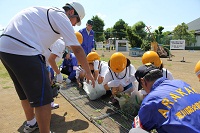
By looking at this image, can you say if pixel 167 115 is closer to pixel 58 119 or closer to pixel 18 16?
pixel 18 16

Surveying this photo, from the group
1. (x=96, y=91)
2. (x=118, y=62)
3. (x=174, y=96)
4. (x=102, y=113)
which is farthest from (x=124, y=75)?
(x=174, y=96)

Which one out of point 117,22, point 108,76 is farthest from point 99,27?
point 108,76

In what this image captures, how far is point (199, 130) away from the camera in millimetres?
1411

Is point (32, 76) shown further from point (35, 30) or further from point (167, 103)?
point (167, 103)

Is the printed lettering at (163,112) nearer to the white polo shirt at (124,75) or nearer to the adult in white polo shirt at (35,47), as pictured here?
the adult in white polo shirt at (35,47)

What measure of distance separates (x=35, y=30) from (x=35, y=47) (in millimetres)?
174

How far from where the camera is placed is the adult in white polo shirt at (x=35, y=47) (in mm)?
1782

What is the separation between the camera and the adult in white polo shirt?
1.78 meters

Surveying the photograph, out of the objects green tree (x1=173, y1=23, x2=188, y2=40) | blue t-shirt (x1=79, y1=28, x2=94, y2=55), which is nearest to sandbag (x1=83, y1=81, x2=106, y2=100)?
blue t-shirt (x1=79, y1=28, x2=94, y2=55)

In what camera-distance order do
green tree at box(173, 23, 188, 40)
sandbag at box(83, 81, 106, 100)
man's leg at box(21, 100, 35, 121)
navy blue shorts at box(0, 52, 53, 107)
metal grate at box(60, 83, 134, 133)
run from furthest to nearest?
green tree at box(173, 23, 188, 40) < sandbag at box(83, 81, 106, 100) < metal grate at box(60, 83, 134, 133) < man's leg at box(21, 100, 35, 121) < navy blue shorts at box(0, 52, 53, 107)

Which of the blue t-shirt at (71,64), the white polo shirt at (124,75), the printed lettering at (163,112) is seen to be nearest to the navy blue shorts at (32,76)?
the printed lettering at (163,112)

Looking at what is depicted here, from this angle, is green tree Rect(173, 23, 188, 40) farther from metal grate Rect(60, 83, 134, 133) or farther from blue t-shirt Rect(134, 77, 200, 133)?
blue t-shirt Rect(134, 77, 200, 133)

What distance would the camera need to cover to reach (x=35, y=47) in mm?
1820

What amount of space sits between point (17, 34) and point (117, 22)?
48588 millimetres
